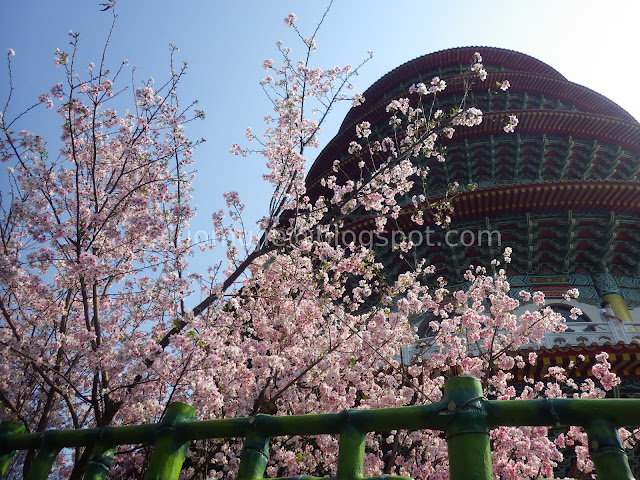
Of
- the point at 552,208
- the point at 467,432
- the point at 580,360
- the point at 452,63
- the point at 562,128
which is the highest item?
the point at 452,63

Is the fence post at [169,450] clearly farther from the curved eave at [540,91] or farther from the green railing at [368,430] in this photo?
the curved eave at [540,91]

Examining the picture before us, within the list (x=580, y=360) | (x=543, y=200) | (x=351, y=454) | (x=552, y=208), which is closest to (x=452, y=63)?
(x=552, y=208)

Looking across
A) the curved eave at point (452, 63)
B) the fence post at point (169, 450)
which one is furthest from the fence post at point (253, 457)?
the curved eave at point (452, 63)

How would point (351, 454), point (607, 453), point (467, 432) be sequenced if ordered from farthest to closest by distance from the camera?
point (351, 454), point (467, 432), point (607, 453)

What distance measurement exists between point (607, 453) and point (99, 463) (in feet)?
7.23

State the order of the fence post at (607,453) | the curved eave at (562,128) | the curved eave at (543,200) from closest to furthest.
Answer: the fence post at (607,453), the curved eave at (543,200), the curved eave at (562,128)

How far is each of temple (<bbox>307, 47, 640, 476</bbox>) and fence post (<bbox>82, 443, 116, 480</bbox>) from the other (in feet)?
25.2

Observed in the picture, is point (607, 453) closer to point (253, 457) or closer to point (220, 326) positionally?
point (253, 457)

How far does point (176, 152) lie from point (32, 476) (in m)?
6.07

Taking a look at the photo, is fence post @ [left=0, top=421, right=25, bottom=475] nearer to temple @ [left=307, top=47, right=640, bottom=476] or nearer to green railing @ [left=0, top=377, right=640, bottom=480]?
green railing @ [left=0, top=377, right=640, bottom=480]

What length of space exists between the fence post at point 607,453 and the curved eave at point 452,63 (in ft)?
80.7

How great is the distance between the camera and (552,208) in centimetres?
1311

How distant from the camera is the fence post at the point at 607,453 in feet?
5.24

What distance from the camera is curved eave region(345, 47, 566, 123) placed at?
2378 cm
